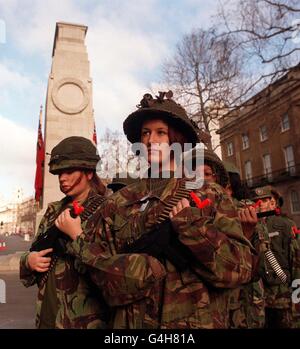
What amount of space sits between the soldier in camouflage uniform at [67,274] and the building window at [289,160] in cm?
3299

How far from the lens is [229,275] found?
1471 mm

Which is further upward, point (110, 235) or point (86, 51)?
point (86, 51)

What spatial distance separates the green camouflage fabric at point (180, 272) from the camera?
4.79 ft

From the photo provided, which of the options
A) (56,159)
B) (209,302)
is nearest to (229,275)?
(209,302)

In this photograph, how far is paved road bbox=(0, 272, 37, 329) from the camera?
203 inches

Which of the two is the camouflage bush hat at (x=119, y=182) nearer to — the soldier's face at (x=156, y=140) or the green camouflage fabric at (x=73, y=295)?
the green camouflage fabric at (x=73, y=295)

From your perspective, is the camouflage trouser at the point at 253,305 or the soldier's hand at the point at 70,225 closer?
the soldier's hand at the point at 70,225

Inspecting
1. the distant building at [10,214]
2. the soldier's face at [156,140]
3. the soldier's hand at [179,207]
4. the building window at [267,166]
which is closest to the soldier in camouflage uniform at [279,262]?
the soldier's face at [156,140]

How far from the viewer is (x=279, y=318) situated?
12.2ft

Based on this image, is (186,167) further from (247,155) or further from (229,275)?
(247,155)

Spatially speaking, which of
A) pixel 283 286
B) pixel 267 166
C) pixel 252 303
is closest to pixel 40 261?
pixel 252 303

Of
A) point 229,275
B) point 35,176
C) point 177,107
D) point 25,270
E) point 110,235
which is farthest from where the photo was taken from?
point 35,176
